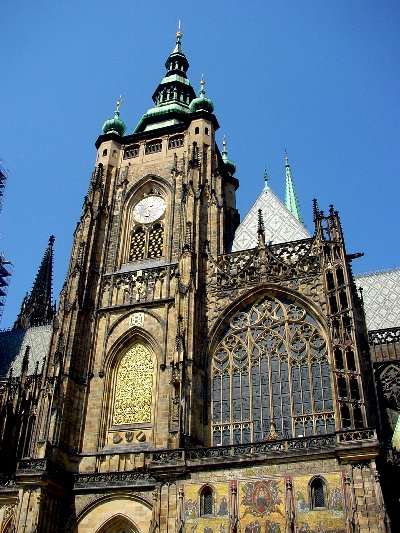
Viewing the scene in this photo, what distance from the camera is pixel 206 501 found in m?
18.1

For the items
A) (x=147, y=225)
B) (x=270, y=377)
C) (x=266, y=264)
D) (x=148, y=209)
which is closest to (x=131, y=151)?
(x=148, y=209)

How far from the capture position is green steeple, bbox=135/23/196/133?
32719mm

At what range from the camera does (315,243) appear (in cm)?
2342

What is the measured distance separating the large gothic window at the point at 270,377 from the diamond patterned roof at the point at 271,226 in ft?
13.3

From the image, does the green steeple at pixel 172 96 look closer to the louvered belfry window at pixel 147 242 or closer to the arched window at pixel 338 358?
the louvered belfry window at pixel 147 242

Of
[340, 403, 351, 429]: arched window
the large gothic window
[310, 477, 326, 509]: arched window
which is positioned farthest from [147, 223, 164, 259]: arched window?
[310, 477, 326, 509]: arched window

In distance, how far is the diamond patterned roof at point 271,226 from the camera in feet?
86.3

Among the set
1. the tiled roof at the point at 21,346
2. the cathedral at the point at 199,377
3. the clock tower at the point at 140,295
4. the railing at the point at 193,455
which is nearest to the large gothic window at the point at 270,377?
the cathedral at the point at 199,377

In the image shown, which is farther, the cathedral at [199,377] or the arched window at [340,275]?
the arched window at [340,275]

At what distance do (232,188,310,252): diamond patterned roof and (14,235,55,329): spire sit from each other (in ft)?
83.2

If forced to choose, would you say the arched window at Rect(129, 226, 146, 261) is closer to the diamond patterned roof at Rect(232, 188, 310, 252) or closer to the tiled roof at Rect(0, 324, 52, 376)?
the diamond patterned roof at Rect(232, 188, 310, 252)

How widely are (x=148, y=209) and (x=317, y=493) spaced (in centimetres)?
1547

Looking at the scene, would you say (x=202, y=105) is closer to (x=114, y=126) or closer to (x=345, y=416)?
(x=114, y=126)

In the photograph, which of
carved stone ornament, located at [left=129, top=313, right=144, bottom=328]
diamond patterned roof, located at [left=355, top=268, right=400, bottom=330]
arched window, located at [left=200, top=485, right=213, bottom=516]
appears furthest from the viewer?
diamond patterned roof, located at [left=355, top=268, right=400, bottom=330]
